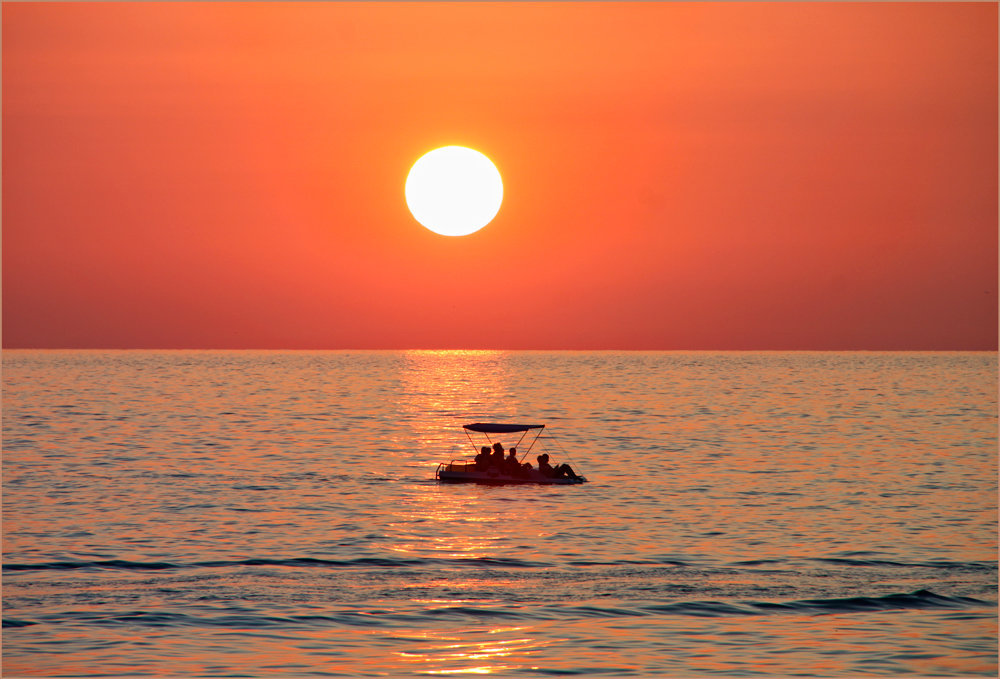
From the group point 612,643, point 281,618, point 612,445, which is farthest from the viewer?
point 612,445

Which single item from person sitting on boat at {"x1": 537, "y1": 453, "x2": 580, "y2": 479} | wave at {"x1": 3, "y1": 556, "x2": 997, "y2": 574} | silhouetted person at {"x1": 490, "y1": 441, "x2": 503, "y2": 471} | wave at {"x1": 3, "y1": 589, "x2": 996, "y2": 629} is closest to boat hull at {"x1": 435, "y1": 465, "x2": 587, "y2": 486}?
person sitting on boat at {"x1": 537, "y1": 453, "x2": 580, "y2": 479}

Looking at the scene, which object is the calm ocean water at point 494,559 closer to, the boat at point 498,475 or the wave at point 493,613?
the wave at point 493,613

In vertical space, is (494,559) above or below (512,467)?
below

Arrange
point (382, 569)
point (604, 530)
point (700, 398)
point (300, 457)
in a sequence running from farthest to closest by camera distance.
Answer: point (700, 398) → point (300, 457) → point (604, 530) → point (382, 569)

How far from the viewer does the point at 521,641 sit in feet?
92.2

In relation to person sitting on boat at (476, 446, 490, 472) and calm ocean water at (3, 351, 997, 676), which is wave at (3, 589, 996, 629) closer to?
calm ocean water at (3, 351, 997, 676)

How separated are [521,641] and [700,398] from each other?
125705mm

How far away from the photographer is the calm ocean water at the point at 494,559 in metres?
27.4

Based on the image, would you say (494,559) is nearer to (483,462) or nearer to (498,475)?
(498,475)

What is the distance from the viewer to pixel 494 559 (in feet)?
127

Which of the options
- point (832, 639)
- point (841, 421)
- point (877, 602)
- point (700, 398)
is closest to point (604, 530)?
point (877, 602)

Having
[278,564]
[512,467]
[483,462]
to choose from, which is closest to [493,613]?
[278,564]

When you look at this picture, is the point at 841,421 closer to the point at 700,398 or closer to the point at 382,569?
the point at 700,398

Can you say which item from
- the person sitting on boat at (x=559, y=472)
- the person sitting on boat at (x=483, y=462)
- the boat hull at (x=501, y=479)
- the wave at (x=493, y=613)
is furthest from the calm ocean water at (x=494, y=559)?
the person sitting on boat at (x=483, y=462)
